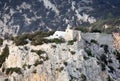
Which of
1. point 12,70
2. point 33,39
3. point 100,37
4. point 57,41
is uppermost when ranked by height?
point 57,41

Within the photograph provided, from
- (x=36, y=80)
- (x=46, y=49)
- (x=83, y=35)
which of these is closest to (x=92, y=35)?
(x=83, y=35)

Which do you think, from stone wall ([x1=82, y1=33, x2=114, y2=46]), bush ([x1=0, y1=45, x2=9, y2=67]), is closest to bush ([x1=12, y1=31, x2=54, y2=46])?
bush ([x1=0, y1=45, x2=9, y2=67])

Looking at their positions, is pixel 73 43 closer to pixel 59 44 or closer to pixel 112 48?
pixel 59 44

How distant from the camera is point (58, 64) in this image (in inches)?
4028

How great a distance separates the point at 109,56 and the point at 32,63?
1812cm

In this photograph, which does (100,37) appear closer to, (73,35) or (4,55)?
(73,35)

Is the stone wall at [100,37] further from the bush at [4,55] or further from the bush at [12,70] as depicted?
the bush at [12,70]

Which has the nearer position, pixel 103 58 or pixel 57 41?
pixel 57 41

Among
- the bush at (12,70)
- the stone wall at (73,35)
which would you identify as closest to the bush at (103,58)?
the stone wall at (73,35)

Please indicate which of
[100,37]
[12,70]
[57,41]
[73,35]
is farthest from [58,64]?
[100,37]

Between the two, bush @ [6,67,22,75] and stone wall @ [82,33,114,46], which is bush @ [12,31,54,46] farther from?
stone wall @ [82,33,114,46]

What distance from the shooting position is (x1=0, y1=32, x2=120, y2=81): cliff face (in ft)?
329

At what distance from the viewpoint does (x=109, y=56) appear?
367 ft

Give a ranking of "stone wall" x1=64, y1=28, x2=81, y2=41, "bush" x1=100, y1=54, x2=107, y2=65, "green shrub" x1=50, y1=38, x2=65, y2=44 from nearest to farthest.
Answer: "green shrub" x1=50, y1=38, x2=65, y2=44 → "stone wall" x1=64, y1=28, x2=81, y2=41 → "bush" x1=100, y1=54, x2=107, y2=65
